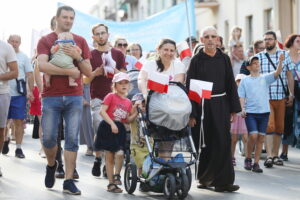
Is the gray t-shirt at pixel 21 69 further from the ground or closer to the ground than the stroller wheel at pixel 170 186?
further from the ground

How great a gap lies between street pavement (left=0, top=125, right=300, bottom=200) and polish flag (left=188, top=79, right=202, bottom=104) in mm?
1091

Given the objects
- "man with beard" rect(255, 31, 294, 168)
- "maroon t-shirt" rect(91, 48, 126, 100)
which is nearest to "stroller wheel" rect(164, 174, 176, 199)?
"maroon t-shirt" rect(91, 48, 126, 100)

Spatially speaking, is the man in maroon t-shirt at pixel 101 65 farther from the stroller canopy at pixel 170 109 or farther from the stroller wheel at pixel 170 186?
the stroller wheel at pixel 170 186

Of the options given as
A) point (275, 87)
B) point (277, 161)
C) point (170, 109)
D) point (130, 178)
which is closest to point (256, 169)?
point (277, 161)

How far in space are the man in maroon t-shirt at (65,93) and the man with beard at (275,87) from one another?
15.3 ft

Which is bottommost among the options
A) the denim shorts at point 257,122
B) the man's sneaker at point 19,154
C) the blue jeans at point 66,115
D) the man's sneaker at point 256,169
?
the man's sneaker at point 256,169

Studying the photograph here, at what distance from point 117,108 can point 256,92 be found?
3.38 meters

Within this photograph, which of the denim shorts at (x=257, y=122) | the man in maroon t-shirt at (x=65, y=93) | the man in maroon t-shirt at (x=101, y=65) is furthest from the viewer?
the denim shorts at (x=257, y=122)

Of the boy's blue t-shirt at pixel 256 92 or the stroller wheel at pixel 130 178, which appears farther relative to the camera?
the boy's blue t-shirt at pixel 256 92

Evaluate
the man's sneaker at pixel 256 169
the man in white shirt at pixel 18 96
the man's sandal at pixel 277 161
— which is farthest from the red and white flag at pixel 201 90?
the man in white shirt at pixel 18 96

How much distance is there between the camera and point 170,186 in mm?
9438

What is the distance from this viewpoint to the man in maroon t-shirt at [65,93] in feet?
32.2

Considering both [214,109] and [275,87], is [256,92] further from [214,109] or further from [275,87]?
[214,109]

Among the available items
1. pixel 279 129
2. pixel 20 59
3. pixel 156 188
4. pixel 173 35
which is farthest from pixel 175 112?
pixel 173 35
